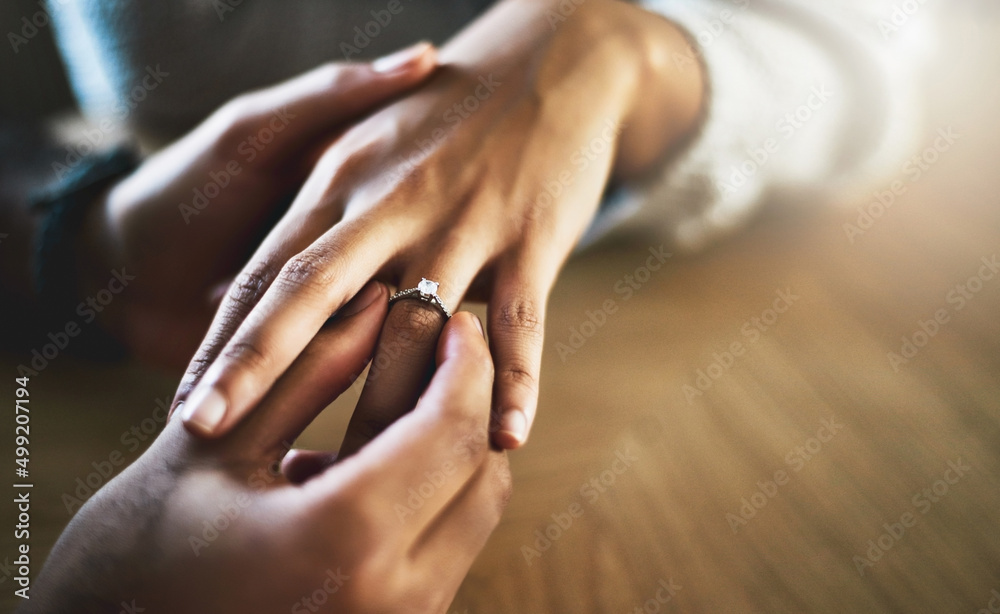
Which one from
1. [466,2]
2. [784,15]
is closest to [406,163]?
[466,2]

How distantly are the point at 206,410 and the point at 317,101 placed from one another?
374mm

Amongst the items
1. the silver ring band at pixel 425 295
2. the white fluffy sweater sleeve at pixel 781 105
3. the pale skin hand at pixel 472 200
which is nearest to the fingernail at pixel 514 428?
the pale skin hand at pixel 472 200

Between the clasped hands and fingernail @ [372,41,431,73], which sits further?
fingernail @ [372,41,431,73]

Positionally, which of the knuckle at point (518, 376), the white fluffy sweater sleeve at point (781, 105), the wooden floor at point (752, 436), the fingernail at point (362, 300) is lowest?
the wooden floor at point (752, 436)

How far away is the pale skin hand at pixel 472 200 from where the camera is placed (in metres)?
0.47

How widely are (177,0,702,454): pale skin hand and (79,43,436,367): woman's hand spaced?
0.13ft

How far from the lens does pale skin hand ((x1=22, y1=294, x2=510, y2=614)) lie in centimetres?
35

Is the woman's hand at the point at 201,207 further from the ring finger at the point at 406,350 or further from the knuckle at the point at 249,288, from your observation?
the ring finger at the point at 406,350

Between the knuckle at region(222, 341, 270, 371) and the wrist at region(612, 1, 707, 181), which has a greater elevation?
the wrist at region(612, 1, 707, 181)

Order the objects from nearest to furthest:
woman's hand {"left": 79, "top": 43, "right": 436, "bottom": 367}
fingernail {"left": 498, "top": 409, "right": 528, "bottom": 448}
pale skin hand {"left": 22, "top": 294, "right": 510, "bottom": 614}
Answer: pale skin hand {"left": 22, "top": 294, "right": 510, "bottom": 614}, fingernail {"left": 498, "top": 409, "right": 528, "bottom": 448}, woman's hand {"left": 79, "top": 43, "right": 436, "bottom": 367}

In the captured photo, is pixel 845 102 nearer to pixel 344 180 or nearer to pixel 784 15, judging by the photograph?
pixel 784 15

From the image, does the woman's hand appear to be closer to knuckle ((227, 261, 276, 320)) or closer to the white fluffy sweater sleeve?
knuckle ((227, 261, 276, 320))

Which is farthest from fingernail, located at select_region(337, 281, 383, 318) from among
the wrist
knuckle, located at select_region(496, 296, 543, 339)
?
the wrist

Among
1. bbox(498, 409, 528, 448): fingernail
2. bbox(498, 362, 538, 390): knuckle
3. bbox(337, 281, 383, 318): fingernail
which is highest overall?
bbox(337, 281, 383, 318): fingernail
